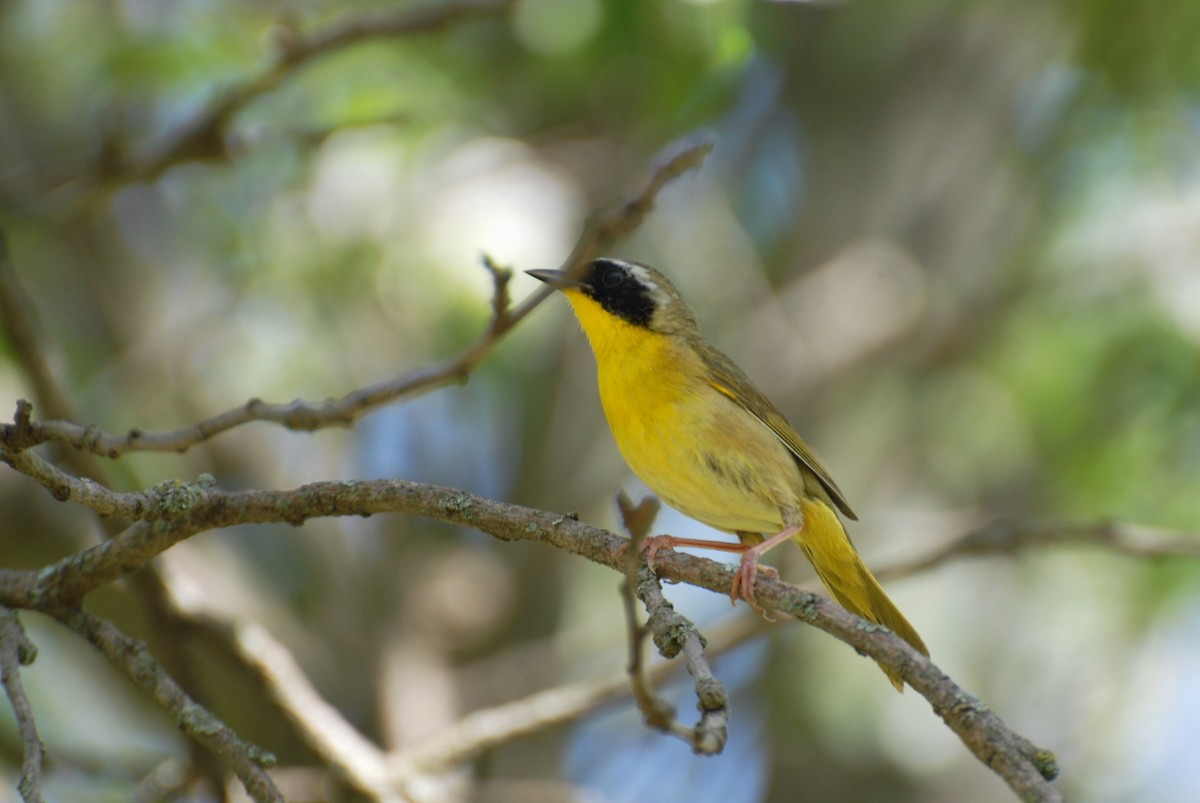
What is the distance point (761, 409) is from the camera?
5.31 meters

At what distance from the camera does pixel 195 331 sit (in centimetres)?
704

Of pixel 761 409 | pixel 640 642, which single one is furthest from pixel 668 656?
pixel 761 409

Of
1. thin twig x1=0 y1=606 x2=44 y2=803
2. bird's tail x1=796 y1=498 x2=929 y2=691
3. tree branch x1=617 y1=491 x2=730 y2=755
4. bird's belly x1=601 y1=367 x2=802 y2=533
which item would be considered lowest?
tree branch x1=617 y1=491 x2=730 y2=755

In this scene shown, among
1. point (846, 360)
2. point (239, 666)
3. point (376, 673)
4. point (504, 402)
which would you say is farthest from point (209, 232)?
point (846, 360)

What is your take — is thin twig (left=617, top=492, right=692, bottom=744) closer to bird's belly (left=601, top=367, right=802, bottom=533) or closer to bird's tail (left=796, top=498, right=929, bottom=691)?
bird's belly (left=601, top=367, right=802, bottom=533)

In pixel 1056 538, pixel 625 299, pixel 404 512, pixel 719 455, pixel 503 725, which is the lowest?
pixel 404 512

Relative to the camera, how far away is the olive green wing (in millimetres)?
5145

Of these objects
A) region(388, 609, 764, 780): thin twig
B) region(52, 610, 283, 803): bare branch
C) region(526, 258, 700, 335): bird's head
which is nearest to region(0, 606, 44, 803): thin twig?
region(52, 610, 283, 803): bare branch

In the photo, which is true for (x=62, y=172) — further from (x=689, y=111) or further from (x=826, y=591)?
(x=826, y=591)

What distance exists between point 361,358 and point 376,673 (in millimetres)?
2146

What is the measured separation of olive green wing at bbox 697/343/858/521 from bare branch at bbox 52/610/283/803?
2791 mm

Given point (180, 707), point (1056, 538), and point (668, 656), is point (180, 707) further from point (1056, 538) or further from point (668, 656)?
point (1056, 538)

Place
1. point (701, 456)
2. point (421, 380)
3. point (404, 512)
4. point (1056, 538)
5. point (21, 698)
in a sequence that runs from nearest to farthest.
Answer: point (21, 698) < point (404, 512) < point (421, 380) < point (701, 456) < point (1056, 538)

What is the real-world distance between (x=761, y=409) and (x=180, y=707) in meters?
3.06
